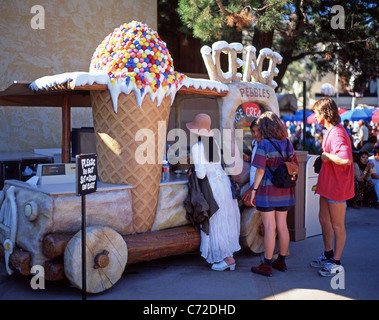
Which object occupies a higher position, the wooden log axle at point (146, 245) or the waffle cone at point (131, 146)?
the waffle cone at point (131, 146)

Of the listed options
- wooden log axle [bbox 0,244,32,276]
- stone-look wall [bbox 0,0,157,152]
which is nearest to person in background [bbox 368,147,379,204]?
stone-look wall [bbox 0,0,157,152]

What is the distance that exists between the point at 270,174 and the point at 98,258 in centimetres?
195

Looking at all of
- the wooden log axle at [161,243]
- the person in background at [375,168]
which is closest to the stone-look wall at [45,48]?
the wooden log axle at [161,243]

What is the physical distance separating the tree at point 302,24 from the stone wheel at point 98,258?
5351 millimetres

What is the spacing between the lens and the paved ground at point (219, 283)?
4.18m

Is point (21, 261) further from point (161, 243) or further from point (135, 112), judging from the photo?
point (135, 112)

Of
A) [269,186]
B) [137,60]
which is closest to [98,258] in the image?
[269,186]

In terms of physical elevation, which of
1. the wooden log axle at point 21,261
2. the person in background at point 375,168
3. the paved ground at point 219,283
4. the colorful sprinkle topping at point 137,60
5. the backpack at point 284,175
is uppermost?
the colorful sprinkle topping at point 137,60

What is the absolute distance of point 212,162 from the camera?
5004mm

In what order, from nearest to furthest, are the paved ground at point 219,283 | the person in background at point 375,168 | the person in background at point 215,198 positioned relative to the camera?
the paved ground at point 219,283 < the person in background at point 215,198 < the person in background at point 375,168

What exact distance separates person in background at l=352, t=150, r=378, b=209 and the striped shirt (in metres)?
4.68

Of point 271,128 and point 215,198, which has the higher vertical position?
point 271,128

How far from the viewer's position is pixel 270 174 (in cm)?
459

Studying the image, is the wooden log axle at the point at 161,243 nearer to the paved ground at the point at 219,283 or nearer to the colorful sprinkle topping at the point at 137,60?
the paved ground at the point at 219,283
